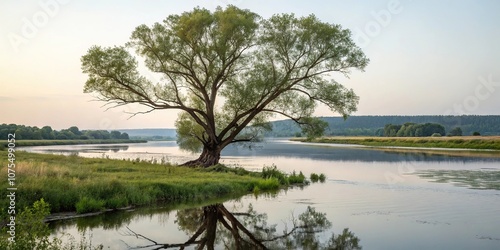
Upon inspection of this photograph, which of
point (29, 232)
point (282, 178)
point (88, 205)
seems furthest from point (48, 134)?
point (29, 232)

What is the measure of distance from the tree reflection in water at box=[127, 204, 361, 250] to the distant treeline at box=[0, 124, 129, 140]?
82.0 meters

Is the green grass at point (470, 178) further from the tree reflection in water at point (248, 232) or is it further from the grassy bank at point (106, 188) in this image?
the tree reflection in water at point (248, 232)

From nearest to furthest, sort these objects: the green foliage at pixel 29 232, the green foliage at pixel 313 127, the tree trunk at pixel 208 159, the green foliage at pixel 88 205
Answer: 1. the green foliage at pixel 29 232
2. the green foliage at pixel 88 205
3. the tree trunk at pixel 208 159
4. the green foliage at pixel 313 127

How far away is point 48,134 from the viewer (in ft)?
379

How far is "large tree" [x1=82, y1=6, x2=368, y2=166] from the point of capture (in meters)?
31.3

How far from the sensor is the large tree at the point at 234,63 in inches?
1231

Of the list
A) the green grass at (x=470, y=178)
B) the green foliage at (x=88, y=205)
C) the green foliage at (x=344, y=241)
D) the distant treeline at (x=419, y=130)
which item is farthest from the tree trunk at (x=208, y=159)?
the distant treeline at (x=419, y=130)

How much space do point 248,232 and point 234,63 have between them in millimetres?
21645

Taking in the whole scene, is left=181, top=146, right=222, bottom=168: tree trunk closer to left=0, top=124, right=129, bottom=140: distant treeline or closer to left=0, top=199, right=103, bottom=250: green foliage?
left=0, top=199, right=103, bottom=250: green foliage

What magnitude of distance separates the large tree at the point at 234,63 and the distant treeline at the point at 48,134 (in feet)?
212

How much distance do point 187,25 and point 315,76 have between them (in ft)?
34.1

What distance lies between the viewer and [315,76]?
3272 cm

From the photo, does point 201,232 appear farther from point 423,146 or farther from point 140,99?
point 423,146


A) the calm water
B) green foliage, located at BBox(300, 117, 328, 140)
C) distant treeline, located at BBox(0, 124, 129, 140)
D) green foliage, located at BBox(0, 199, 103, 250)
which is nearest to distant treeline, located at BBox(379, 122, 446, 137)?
distant treeline, located at BBox(0, 124, 129, 140)
